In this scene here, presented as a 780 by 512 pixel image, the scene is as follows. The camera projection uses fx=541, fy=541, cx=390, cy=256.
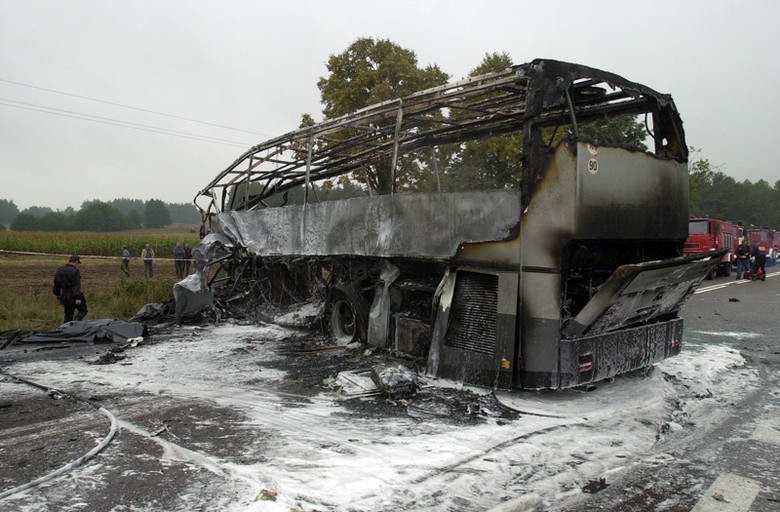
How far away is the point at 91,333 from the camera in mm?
8617

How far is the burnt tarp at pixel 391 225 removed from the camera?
17.2 feet

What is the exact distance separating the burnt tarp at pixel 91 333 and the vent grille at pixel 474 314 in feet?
18.3

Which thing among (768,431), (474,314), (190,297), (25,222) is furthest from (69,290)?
(25,222)

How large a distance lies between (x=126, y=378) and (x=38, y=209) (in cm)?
12473

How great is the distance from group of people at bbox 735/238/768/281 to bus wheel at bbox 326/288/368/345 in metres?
18.7

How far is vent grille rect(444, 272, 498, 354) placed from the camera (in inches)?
207

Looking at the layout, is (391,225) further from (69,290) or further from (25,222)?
(25,222)

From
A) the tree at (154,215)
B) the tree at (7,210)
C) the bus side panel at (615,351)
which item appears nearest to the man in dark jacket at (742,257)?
the bus side panel at (615,351)

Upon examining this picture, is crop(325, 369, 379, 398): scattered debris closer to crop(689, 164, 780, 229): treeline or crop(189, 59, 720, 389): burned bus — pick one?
crop(189, 59, 720, 389): burned bus

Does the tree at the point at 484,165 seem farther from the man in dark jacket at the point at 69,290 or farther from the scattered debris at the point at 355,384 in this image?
the man in dark jacket at the point at 69,290

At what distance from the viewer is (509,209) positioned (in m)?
5.07

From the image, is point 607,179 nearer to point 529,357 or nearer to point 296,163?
point 529,357

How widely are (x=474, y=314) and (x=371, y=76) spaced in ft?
67.2

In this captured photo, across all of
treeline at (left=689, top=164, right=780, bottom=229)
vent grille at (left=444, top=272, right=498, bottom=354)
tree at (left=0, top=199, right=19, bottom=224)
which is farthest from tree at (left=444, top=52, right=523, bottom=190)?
tree at (left=0, top=199, right=19, bottom=224)
